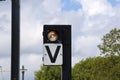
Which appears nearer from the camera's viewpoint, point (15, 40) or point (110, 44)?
point (15, 40)

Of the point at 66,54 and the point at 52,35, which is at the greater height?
the point at 52,35

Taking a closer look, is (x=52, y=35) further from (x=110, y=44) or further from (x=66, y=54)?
(x=110, y=44)

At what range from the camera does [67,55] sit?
12.4 meters

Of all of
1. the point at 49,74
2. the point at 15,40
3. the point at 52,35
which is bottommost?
the point at 49,74

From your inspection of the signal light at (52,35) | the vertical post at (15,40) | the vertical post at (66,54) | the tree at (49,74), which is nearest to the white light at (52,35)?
the signal light at (52,35)

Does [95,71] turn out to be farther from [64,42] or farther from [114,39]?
[64,42]

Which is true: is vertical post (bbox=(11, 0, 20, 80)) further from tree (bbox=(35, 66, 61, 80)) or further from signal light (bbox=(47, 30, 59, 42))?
tree (bbox=(35, 66, 61, 80))

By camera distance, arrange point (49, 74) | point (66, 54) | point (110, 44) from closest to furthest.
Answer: point (66, 54)
point (110, 44)
point (49, 74)

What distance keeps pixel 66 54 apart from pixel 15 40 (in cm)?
124

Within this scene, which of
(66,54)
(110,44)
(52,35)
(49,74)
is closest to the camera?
(66,54)

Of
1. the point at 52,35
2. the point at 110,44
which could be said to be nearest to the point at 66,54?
the point at 52,35

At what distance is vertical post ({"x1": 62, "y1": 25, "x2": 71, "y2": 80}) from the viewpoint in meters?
12.3

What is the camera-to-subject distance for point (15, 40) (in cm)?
1243

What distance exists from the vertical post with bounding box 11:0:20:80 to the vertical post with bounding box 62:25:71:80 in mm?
1077
